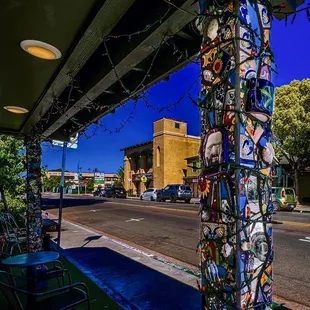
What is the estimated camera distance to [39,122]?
5781 mm

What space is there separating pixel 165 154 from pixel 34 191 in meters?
36.6

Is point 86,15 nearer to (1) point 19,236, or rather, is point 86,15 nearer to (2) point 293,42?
(2) point 293,42

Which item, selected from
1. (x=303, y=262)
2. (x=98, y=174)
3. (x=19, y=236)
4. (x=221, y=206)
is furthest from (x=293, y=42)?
(x=98, y=174)

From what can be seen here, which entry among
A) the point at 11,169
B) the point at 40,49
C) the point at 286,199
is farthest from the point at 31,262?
the point at 286,199

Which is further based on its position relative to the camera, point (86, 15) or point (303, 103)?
point (303, 103)

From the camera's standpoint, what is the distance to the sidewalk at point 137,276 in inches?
153

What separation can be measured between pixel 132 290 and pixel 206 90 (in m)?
3.80

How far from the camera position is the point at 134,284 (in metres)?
4.58

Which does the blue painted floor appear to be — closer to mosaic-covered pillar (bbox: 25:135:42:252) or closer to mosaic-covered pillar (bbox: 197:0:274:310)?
mosaic-covered pillar (bbox: 25:135:42:252)

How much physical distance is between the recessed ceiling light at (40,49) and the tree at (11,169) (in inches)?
299

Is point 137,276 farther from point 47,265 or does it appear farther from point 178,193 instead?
point 178,193

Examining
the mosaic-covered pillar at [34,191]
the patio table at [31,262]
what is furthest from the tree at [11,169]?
the patio table at [31,262]

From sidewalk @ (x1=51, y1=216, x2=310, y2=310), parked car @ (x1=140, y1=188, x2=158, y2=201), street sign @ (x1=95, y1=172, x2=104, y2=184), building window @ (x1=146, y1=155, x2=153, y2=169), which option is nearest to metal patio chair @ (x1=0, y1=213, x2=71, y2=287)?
sidewalk @ (x1=51, y1=216, x2=310, y2=310)

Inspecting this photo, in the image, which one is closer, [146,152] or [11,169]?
[11,169]
